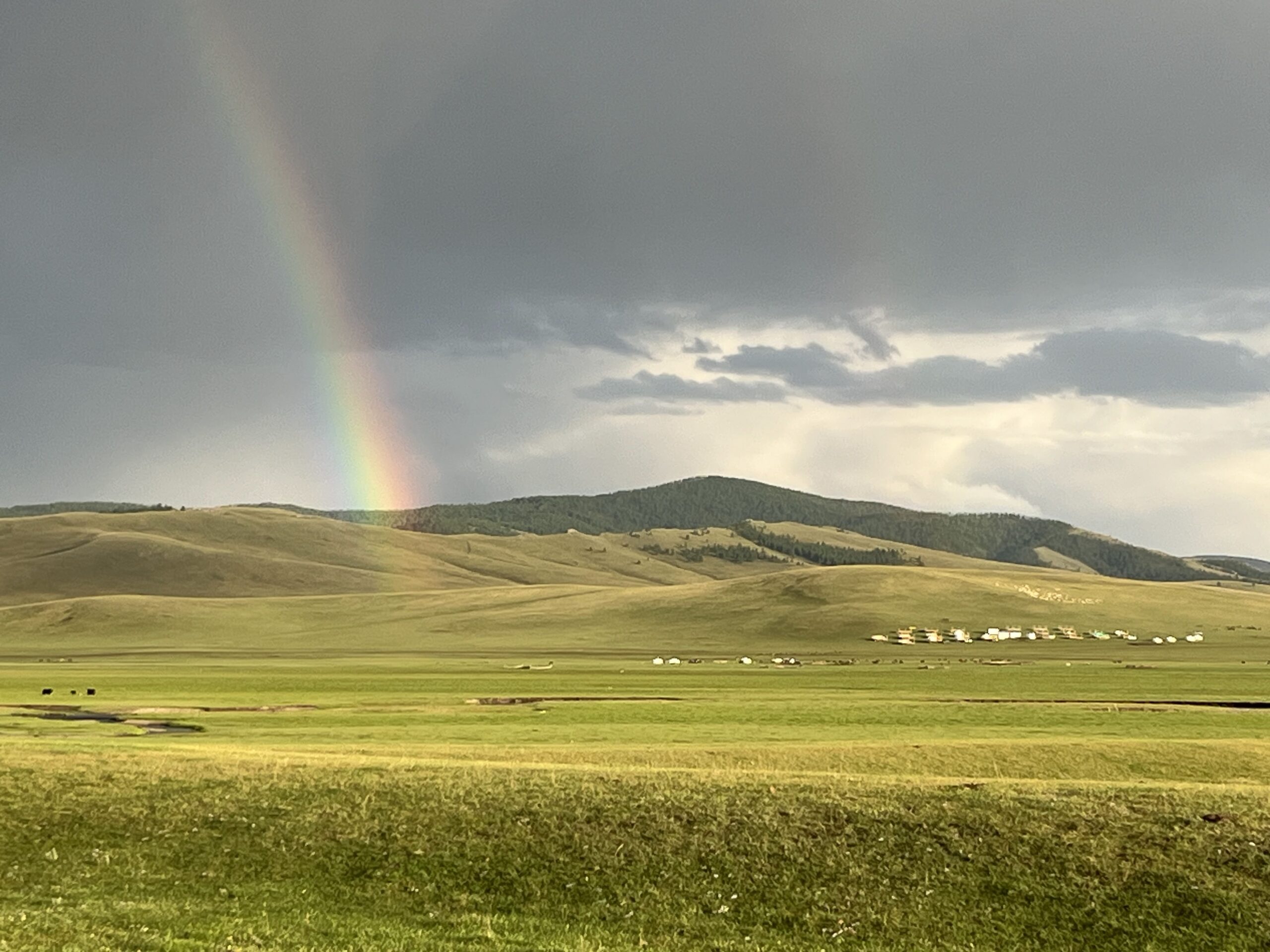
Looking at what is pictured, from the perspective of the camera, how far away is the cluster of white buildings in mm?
175875

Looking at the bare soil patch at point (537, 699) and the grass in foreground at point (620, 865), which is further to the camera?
the bare soil patch at point (537, 699)

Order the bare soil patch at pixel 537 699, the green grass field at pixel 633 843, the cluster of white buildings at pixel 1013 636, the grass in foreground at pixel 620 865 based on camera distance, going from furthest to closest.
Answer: the cluster of white buildings at pixel 1013 636
the bare soil patch at pixel 537 699
the green grass field at pixel 633 843
the grass in foreground at pixel 620 865

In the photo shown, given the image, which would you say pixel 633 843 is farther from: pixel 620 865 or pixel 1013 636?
pixel 1013 636

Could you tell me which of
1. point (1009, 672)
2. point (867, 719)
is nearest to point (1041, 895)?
point (867, 719)

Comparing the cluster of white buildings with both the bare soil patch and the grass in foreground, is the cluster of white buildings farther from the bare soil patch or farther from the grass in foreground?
the grass in foreground

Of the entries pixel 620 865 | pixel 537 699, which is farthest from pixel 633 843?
pixel 537 699

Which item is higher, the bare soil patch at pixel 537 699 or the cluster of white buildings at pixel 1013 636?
the cluster of white buildings at pixel 1013 636

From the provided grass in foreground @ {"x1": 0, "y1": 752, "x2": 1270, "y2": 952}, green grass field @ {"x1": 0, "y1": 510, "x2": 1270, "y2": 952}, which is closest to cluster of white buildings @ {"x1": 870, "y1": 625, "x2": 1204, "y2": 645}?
green grass field @ {"x1": 0, "y1": 510, "x2": 1270, "y2": 952}

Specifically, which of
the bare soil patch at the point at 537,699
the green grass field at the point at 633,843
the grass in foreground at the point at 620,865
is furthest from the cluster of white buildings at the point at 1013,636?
the grass in foreground at the point at 620,865

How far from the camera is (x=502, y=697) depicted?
7956 centimetres

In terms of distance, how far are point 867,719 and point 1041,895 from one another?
127 feet

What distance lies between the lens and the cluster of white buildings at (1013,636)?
577 feet

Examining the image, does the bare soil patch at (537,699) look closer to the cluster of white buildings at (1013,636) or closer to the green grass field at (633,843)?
the green grass field at (633,843)

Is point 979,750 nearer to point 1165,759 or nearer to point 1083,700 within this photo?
point 1165,759
